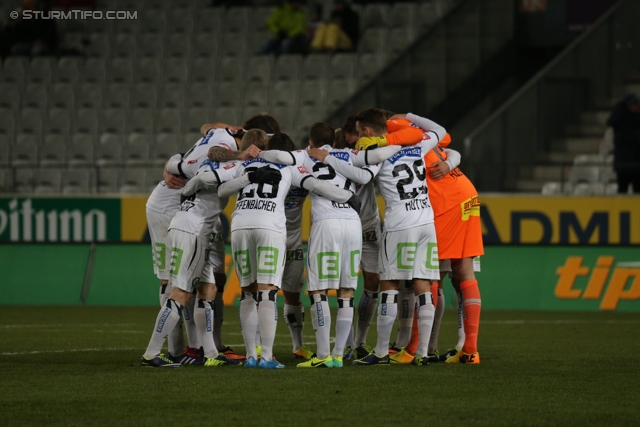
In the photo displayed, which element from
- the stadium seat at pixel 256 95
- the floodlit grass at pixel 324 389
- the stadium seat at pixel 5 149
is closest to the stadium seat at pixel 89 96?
the stadium seat at pixel 5 149

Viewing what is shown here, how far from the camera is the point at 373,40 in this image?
22938 millimetres

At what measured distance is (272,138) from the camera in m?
9.36

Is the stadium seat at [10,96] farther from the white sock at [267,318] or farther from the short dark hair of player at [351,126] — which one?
the white sock at [267,318]

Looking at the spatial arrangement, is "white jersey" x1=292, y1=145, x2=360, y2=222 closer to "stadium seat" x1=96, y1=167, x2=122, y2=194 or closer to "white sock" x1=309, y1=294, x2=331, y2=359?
"white sock" x1=309, y1=294, x2=331, y2=359

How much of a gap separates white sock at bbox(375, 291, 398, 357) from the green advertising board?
9901mm

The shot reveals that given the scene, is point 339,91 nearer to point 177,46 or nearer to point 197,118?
point 197,118

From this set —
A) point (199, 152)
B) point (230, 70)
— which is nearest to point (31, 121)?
point (230, 70)

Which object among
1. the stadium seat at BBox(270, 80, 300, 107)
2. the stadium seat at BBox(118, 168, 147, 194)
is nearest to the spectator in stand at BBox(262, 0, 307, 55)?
the stadium seat at BBox(270, 80, 300, 107)

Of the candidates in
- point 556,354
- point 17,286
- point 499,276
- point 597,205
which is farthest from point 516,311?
point 17,286

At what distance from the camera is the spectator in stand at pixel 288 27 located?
75.4 feet

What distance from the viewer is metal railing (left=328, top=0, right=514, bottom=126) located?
1942cm

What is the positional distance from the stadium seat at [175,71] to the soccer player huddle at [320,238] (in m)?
13.9

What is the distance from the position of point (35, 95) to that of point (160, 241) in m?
14.5

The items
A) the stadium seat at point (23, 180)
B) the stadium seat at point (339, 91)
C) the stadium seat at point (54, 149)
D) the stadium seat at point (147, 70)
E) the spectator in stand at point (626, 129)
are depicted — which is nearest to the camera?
the spectator in stand at point (626, 129)
